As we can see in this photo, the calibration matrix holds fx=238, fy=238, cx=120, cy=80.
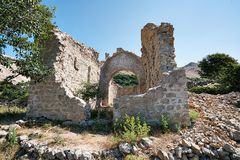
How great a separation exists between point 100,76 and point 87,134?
25.1 feet

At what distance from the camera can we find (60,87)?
9953mm

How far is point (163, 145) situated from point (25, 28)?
19.5 feet

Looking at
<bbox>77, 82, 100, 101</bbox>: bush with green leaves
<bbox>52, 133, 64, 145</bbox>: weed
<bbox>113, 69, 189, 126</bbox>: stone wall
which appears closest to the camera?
<bbox>52, 133, 64, 145</bbox>: weed

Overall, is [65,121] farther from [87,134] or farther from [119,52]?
[119,52]

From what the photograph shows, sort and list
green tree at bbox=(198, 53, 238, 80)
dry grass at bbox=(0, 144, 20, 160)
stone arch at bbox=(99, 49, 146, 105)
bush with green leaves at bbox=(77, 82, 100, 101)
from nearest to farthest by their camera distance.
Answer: dry grass at bbox=(0, 144, 20, 160), bush with green leaves at bbox=(77, 82, 100, 101), stone arch at bbox=(99, 49, 146, 105), green tree at bbox=(198, 53, 238, 80)

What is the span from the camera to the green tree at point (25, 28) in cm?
751

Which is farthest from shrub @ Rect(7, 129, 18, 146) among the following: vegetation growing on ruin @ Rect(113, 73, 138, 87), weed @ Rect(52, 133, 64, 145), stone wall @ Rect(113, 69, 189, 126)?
vegetation growing on ruin @ Rect(113, 73, 138, 87)

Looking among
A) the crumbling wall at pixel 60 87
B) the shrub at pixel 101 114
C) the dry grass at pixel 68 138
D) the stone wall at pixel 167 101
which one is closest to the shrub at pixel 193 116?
the stone wall at pixel 167 101

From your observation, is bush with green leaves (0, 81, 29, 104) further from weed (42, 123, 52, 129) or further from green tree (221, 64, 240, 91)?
green tree (221, 64, 240, 91)

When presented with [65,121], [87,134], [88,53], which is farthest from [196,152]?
[88,53]

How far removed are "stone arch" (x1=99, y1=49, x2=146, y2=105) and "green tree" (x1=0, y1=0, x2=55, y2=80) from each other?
19.2ft

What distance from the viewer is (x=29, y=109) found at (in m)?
10.3

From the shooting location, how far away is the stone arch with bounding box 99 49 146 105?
586 inches

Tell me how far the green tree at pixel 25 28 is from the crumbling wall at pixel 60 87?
2.52 feet
